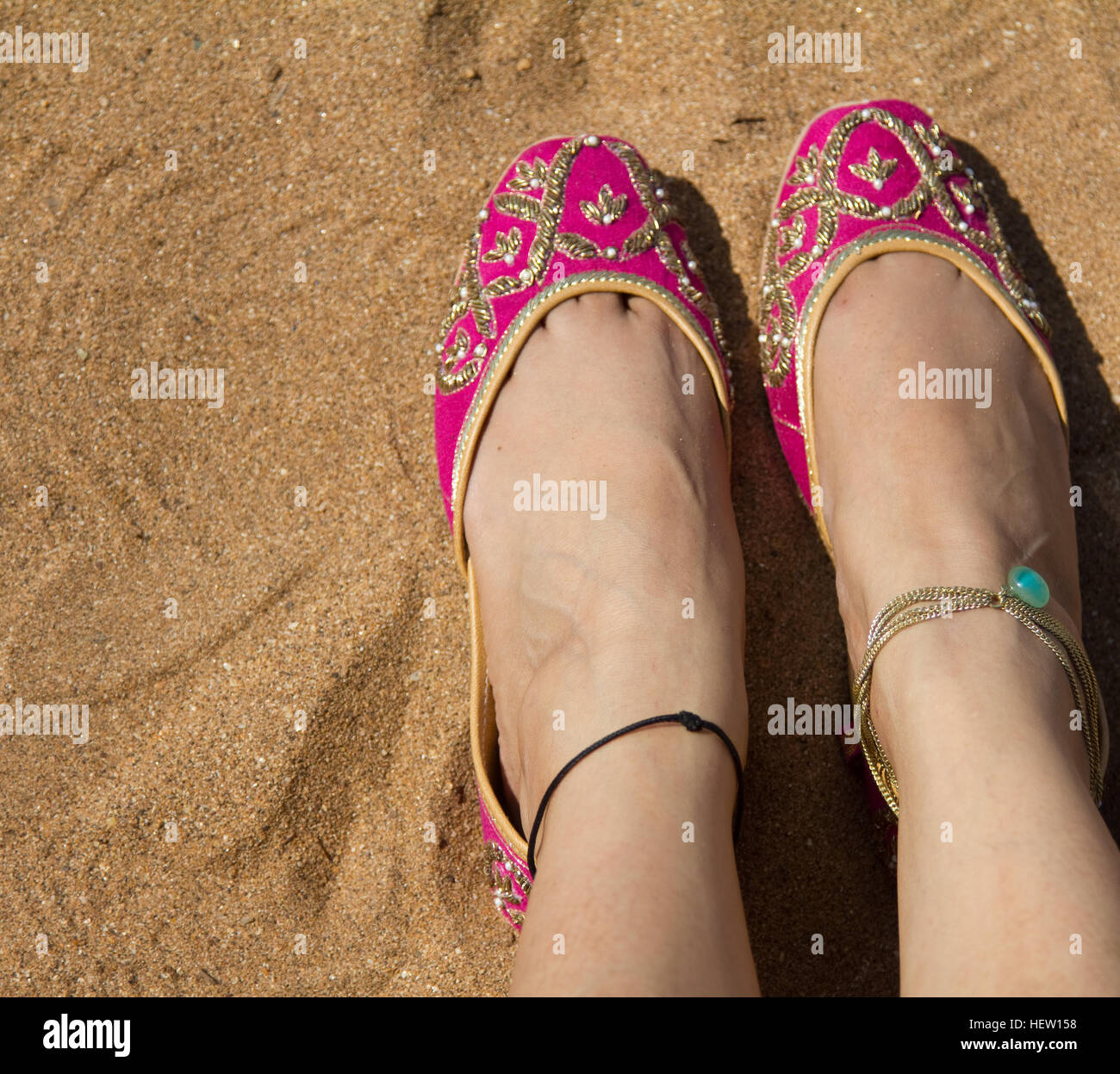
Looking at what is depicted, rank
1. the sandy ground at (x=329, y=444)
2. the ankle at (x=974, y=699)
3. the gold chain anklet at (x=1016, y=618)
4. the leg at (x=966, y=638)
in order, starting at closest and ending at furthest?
the leg at (x=966, y=638), the ankle at (x=974, y=699), the gold chain anklet at (x=1016, y=618), the sandy ground at (x=329, y=444)

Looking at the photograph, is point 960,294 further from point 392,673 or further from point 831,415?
point 392,673

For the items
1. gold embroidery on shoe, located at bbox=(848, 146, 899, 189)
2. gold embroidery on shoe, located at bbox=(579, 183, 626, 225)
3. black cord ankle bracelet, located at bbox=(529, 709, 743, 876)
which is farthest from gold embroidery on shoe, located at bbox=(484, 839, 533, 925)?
gold embroidery on shoe, located at bbox=(848, 146, 899, 189)

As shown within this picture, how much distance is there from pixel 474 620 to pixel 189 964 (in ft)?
2.25

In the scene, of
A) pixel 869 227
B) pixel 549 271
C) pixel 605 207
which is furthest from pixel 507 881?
pixel 869 227

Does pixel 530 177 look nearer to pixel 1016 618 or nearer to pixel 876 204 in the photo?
pixel 876 204

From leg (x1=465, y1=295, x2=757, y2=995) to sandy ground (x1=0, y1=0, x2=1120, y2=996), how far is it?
15 centimetres

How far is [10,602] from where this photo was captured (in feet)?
4.91

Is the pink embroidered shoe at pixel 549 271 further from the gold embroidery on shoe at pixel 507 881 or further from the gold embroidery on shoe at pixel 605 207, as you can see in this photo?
the gold embroidery on shoe at pixel 507 881

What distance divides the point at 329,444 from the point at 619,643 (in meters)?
0.62

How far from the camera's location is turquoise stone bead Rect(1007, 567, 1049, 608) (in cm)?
125

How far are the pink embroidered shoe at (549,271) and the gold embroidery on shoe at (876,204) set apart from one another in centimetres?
15

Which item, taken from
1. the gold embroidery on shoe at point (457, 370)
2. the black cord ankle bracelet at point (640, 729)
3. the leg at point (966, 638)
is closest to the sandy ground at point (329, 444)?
the gold embroidery on shoe at point (457, 370)

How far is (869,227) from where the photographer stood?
60.1 inches

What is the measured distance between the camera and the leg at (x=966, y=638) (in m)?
0.95
